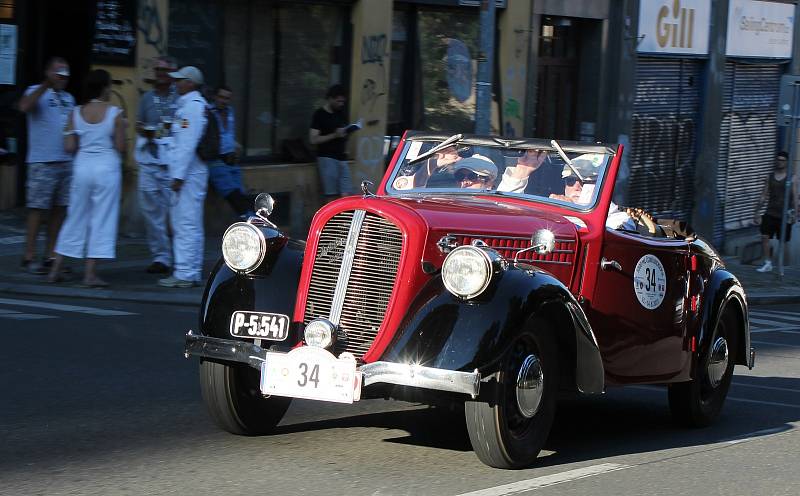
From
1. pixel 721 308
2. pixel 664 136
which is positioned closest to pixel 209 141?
pixel 721 308

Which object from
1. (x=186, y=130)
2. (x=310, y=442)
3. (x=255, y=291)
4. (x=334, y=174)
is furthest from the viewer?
(x=334, y=174)

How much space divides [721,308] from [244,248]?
313 cm

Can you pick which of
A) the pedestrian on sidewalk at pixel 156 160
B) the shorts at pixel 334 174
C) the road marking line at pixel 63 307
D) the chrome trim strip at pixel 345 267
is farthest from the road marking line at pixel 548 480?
the shorts at pixel 334 174

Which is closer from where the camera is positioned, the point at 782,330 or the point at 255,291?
the point at 255,291

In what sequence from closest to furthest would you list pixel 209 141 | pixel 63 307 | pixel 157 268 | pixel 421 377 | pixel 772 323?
pixel 421 377
pixel 63 307
pixel 209 141
pixel 157 268
pixel 772 323

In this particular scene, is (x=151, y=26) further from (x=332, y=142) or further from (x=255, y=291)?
(x=255, y=291)

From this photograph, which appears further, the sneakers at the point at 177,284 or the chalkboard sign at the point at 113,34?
the chalkboard sign at the point at 113,34

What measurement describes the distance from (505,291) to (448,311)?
28 centimetres

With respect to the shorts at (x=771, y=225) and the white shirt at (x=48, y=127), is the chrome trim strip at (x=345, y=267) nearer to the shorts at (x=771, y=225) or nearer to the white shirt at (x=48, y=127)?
the white shirt at (x=48, y=127)

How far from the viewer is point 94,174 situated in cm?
1171

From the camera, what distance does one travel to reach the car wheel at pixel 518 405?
6047 mm

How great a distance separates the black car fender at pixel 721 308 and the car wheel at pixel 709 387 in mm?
73

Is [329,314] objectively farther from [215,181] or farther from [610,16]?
[610,16]

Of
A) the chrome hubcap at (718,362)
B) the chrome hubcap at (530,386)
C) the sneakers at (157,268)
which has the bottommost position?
the sneakers at (157,268)
